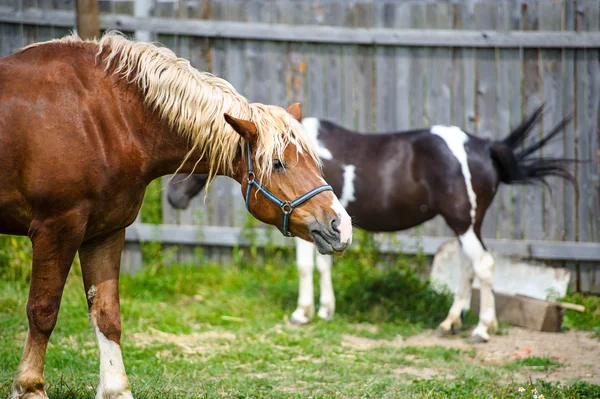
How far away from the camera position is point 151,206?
7.21 meters

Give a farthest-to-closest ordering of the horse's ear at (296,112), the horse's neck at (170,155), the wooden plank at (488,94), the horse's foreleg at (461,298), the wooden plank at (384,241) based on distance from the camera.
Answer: the wooden plank at (488,94) < the wooden plank at (384,241) < the horse's foreleg at (461,298) < the horse's ear at (296,112) < the horse's neck at (170,155)

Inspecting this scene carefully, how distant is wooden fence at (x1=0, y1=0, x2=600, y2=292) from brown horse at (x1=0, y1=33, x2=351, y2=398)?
3560 millimetres

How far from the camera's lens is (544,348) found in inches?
215

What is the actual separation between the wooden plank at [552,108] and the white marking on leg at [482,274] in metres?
1.29

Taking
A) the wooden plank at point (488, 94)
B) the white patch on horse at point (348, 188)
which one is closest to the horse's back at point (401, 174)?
the white patch on horse at point (348, 188)

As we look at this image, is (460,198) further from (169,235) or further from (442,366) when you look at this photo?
(169,235)

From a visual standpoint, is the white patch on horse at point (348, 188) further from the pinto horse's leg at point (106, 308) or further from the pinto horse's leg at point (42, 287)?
the pinto horse's leg at point (42, 287)

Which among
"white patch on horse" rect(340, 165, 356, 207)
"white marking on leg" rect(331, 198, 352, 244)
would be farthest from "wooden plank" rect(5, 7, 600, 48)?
"white marking on leg" rect(331, 198, 352, 244)

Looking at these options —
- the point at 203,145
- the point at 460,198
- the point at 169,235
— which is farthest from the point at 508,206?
the point at 203,145

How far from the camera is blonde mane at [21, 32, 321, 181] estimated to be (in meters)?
3.44

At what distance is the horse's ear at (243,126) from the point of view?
3.29m

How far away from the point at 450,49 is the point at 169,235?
10.9 ft

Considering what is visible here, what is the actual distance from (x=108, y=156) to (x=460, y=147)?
3295 mm

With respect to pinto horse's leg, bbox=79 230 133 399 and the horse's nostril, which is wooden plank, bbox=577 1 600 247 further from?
pinto horse's leg, bbox=79 230 133 399
